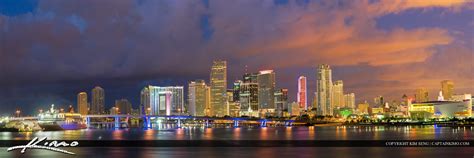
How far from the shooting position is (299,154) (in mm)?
52812

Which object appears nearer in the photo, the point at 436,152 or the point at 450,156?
the point at 450,156

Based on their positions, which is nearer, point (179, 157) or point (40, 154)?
point (179, 157)

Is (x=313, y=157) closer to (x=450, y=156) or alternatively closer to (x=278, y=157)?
(x=278, y=157)

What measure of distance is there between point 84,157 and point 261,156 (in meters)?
14.3

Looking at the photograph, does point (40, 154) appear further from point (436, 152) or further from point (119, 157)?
Result: point (436, 152)

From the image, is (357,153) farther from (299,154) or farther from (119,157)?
(119,157)

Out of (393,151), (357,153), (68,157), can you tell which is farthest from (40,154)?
(393,151)

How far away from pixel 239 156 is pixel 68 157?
14.0 metres

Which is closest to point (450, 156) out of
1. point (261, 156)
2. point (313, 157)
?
point (313, 157)

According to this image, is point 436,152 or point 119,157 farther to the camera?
point 436,152

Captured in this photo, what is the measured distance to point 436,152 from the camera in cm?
5397

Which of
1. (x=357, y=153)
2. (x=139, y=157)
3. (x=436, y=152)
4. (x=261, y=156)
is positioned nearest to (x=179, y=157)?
(x=139, y=157)

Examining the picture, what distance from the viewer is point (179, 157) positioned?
50.4 m

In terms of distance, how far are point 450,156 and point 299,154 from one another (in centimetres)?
1225
